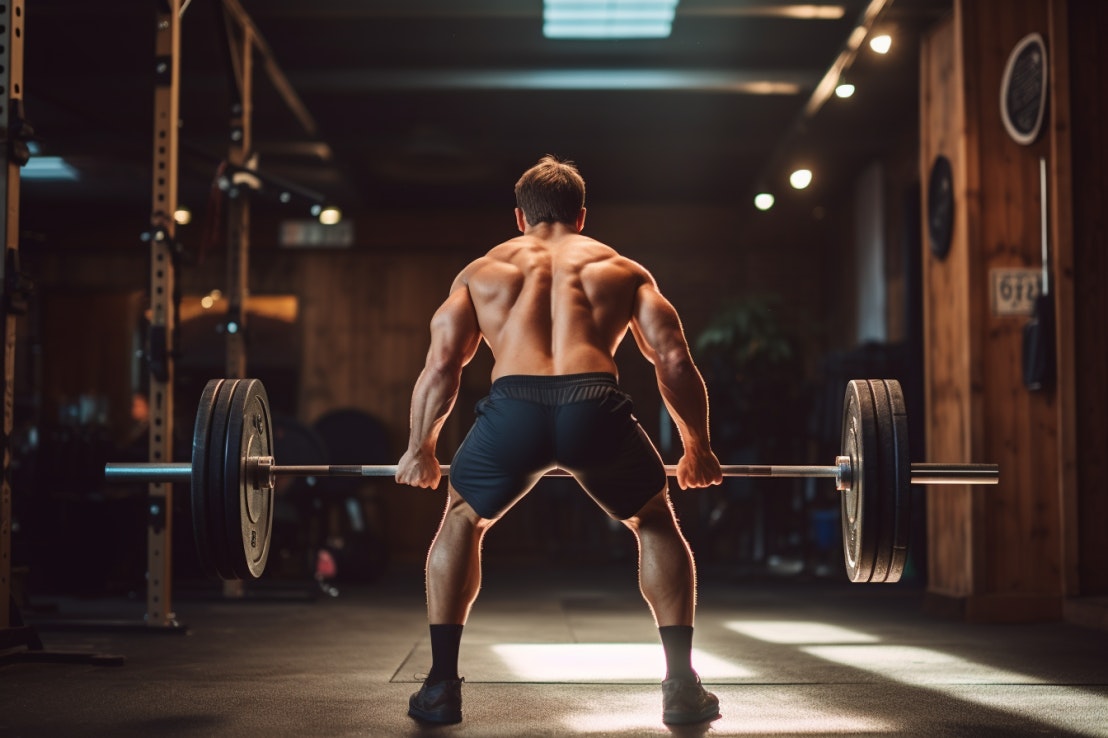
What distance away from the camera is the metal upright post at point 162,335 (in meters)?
4.25

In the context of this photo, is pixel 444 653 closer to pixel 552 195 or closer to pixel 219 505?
pixel 219 505

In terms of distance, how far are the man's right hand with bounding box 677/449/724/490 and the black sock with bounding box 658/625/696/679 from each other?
0.32 meters

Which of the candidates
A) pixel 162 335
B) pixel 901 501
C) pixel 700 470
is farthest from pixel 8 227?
pixel 901 501

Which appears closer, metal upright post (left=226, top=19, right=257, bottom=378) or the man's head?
the man's head

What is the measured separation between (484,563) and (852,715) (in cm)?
616

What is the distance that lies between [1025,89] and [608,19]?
215 cm

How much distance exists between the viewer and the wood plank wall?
4.74 m

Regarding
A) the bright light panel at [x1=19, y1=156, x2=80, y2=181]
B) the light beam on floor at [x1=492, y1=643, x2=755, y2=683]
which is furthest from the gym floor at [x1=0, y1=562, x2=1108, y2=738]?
the bright light panel at [x1=19, y1=156, x2=80, y2=181]

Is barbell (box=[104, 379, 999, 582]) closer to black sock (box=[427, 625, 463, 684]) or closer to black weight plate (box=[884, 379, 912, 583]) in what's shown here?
black weight plate (box=[884, 379, 912, 583])

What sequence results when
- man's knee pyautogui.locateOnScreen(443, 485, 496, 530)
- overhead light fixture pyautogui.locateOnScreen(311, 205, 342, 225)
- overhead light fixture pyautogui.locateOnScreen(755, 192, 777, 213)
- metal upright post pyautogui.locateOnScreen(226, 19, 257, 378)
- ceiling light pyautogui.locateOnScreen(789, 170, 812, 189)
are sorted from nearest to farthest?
man's knee pyautogui.locateOnScreen(443, 485, 496, 530), metal upright post pyautogui.locateOnScreen(226, 19, 257, 378), overhead light fixture pyautogui.locateOnScreen(311, 205, 342, 225), ceiling light pyautogui.locateOnScreen(789, 170, 812, 189), overhead light fixture pyautogui.locateOnScreen(755, 192, 777, 213)

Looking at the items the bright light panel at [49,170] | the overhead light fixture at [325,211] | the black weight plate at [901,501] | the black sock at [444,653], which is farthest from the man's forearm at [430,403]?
the bright light panel at [49,170]

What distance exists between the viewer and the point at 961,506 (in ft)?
16.1

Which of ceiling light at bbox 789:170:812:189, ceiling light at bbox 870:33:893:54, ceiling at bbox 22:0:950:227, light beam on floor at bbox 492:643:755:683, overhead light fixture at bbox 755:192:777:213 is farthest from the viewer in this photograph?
overhead light fixture at bbox 755:192:777:213

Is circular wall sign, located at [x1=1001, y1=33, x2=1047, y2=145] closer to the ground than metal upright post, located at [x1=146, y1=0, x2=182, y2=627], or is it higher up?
higher up
